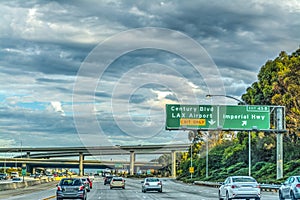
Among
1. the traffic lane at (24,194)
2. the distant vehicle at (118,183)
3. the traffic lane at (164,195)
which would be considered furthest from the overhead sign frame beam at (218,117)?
the traffic lane at (24,194)

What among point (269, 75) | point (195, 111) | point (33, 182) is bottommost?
point (33, 182)

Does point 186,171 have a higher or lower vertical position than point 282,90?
lower

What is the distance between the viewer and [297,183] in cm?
2992

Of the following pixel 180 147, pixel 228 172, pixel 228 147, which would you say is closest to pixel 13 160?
pixel 180 147

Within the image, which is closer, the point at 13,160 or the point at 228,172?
the point at 228,172

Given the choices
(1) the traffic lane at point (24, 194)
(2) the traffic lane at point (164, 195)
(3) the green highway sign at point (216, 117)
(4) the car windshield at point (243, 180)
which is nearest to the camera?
(4) the car windshield at point (243, 180)

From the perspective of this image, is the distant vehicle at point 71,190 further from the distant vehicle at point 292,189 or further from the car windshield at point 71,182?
the distant vehicle at point 292,189

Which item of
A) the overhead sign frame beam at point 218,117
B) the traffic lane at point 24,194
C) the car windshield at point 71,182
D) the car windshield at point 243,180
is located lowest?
the traffic lane at point 24,194

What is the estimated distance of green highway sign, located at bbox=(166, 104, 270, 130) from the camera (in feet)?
193

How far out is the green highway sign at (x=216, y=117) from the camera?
58812 mm

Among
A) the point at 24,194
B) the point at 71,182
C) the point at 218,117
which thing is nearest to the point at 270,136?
the point at 218,117

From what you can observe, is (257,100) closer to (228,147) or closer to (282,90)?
(282,90)

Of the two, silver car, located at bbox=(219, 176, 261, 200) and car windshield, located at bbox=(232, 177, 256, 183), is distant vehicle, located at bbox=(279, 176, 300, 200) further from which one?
car windshield, located at bbox=(232, 177, 256, 183)

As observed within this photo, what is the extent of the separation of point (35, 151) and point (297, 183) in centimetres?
16451
